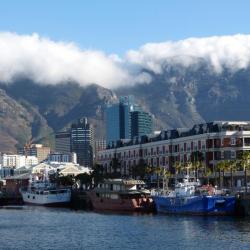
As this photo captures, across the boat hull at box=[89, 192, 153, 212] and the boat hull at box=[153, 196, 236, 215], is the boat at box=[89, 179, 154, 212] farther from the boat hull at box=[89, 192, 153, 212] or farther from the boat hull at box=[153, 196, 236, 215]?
the boat hull at box=[153, 196, 236, 215]

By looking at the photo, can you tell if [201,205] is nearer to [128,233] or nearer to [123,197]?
[128,233]

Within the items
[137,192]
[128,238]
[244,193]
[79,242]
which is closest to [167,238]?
→ [128,238]

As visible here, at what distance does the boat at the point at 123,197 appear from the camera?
16762 cm

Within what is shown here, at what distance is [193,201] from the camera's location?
5684 inches

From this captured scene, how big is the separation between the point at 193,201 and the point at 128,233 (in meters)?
33.1

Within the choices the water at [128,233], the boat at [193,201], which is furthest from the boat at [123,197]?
the water at [128,233]

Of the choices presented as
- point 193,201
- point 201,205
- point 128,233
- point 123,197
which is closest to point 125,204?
point 123,197

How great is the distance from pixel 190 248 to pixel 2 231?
131ft

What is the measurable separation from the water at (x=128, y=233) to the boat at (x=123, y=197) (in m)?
17.9

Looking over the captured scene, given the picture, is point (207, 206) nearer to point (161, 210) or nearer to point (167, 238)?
point (161, 210)

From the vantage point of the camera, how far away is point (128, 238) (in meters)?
107

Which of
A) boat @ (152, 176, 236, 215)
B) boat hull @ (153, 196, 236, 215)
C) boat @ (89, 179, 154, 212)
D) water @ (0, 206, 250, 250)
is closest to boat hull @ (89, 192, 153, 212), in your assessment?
boat @ (89, 179, 154, 212)

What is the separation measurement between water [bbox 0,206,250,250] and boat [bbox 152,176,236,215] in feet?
14.8

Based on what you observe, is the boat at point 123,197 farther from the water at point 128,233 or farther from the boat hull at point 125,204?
the water at point 128,233
